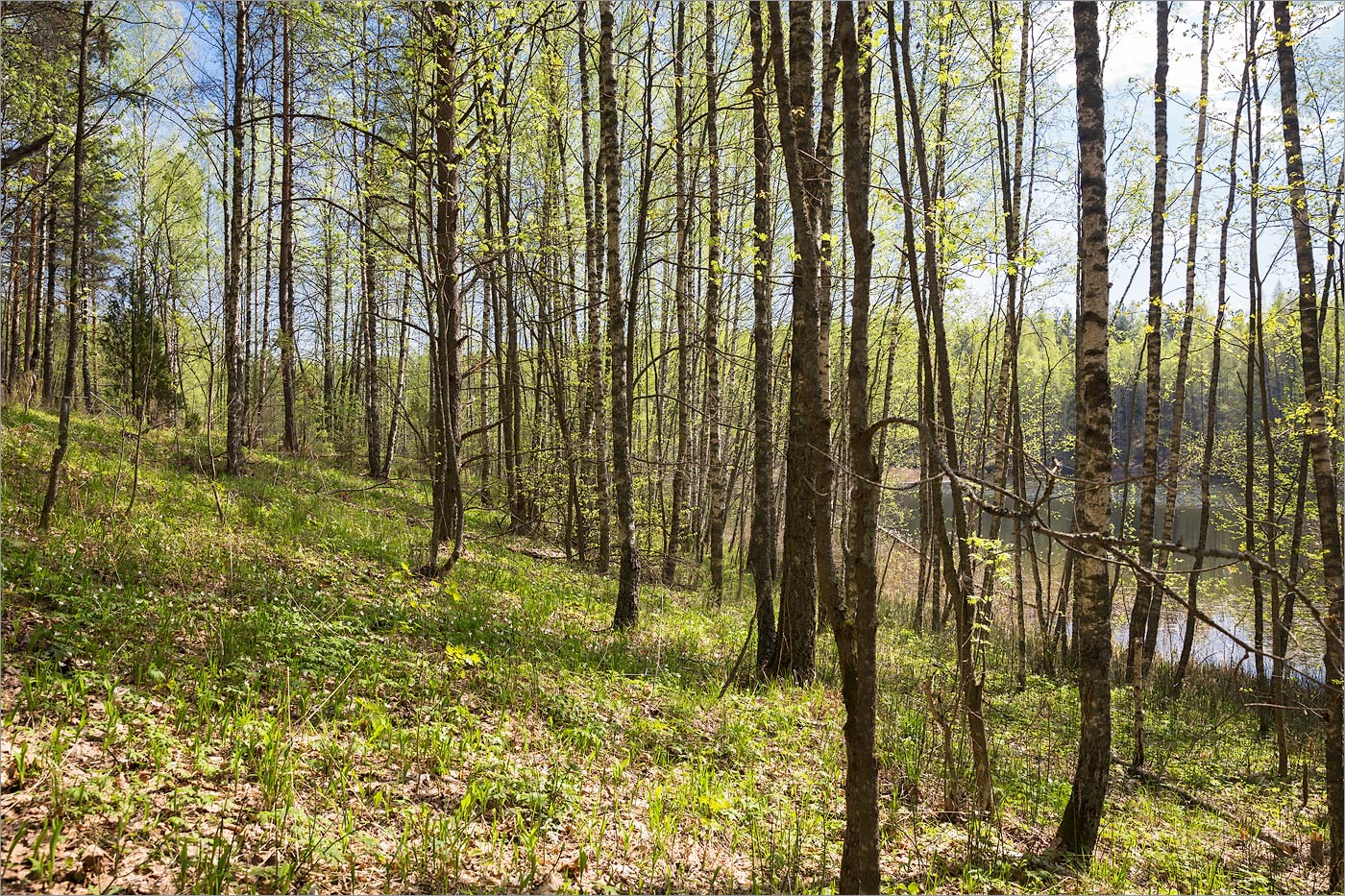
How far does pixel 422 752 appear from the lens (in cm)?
380

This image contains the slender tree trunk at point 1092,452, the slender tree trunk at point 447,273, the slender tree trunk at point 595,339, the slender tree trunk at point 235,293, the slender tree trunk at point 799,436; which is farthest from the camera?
the slender tree trunk at point 235,293

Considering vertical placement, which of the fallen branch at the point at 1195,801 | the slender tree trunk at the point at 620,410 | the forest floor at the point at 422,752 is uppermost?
the slender tree trunk at the point at 620,410

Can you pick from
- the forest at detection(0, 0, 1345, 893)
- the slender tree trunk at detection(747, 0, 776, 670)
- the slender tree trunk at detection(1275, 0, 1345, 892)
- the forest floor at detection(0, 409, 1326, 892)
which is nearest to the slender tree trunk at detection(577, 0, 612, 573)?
the forest at detection(0, 0, 1345, 893)

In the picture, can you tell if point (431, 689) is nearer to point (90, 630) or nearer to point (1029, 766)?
point (90, 630)

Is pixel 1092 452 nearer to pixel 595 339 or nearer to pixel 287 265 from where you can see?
pixel 595 339

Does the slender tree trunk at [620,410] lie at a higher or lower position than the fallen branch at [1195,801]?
higher

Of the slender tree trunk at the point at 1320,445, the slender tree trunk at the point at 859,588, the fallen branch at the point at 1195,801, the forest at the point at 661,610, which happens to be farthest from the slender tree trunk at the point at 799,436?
the slender tree trunk at the point at 1320,445

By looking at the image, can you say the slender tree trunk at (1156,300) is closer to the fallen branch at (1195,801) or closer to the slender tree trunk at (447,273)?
the fallen branch at (1195,801)

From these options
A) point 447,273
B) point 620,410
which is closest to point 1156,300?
point 620,410

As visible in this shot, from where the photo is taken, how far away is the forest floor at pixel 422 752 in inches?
113

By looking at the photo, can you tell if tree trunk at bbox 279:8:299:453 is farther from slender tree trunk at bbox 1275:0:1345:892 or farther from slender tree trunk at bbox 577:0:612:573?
slender tree trunk at bbox 1275:0:1345:892

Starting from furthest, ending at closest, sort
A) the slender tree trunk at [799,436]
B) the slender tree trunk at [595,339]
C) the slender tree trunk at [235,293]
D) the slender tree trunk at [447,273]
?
the slender tree trunk at [235,293], the slender tree trunk at [595,339], the slender tree trunk at [447,273], the slender tree trunk at [799,436]

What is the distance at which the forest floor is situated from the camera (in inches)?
113

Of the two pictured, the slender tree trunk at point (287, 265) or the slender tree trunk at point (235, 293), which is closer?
the slender tree trunk at point (235, 293)
